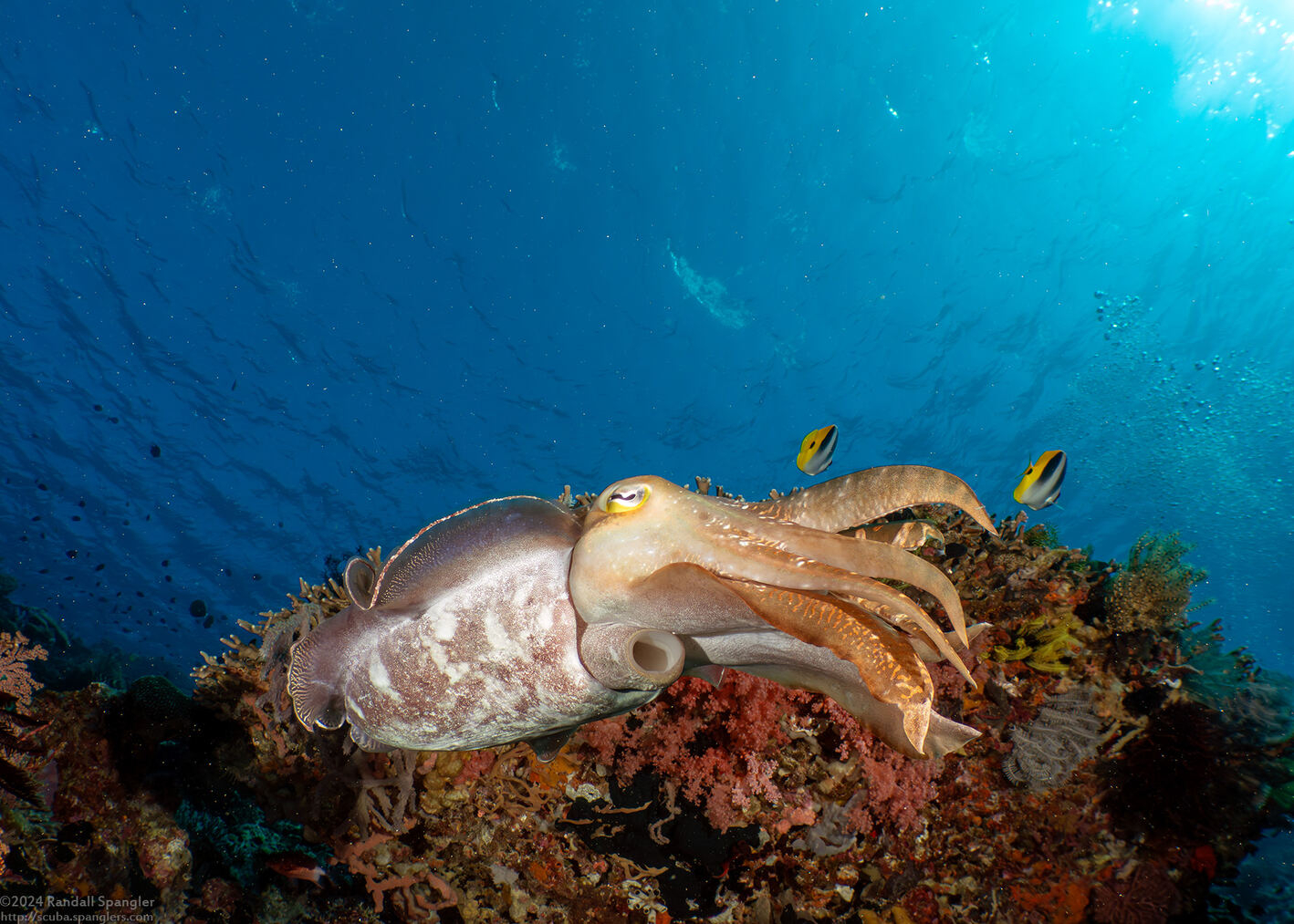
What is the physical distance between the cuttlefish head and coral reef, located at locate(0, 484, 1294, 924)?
186 centimetres

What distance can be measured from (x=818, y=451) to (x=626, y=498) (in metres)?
6.27

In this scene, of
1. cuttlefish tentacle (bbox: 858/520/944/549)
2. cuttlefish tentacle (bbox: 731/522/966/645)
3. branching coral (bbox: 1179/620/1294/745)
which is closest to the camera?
cuttlefish tentacle (bbox: 731/522/966/645)

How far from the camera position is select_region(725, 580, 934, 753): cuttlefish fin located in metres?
1.57

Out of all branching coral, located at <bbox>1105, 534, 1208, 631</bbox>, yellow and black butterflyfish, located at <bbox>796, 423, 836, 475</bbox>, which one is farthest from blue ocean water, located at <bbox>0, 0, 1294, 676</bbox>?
branching coral, located at <bbox>1105, 534, 1208, 631</bbox>

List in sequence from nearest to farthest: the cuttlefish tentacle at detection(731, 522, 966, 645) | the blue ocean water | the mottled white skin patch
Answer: the cuttlefish tentacle at detection(731, 522, 966, 645) < the mottled white skin patch < the blue ocean water

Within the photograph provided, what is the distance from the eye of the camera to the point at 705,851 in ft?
A: 12.4

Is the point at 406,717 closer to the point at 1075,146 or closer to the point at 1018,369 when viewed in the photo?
the point at 1075,146

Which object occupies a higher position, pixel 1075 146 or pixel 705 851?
pixel 1075 146

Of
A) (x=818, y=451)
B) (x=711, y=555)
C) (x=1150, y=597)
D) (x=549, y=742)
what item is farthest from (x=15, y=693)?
(x=1150, y=597)

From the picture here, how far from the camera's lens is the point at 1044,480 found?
6266 millimetres

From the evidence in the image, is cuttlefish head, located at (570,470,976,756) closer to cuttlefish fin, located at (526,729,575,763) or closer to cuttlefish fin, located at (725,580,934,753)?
cuttlefish fin, located at (725,580,934,753)

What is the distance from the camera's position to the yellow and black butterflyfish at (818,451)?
762cm

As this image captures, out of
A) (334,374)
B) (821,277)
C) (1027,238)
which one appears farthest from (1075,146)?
(334,374)

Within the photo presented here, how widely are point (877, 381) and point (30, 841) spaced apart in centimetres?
4193
